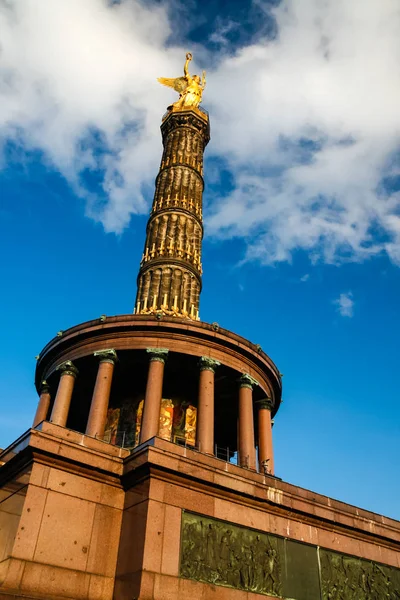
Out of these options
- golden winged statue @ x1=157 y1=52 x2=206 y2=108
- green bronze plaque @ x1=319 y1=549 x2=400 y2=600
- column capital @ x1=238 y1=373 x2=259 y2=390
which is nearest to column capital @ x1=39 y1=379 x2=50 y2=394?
column capital @ x1=238 y1=373 x2=259 y2=390

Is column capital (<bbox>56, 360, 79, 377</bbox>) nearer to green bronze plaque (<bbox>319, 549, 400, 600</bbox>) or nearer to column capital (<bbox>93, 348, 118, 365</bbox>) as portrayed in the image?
column capital (<bbox>93, 348, 118, 365</bbox>)

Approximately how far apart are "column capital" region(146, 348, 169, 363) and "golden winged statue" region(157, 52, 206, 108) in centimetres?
2184

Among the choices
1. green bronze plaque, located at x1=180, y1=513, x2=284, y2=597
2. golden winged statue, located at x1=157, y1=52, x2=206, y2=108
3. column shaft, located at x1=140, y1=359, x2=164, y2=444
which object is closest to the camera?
green bronze plaque, located at x1=180, y1=513, x2=284, y2=597

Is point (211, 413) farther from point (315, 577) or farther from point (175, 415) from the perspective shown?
point (315, 577)

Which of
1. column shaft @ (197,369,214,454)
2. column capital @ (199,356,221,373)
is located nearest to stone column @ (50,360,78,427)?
column shaft @ (197,369,214,454)

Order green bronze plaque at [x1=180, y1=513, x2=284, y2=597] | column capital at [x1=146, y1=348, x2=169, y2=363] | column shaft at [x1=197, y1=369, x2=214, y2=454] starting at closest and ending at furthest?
green bronze plaque at [x1=180, y1=513, x2=284, y2=597] < column shaft at [x1=197, y1=369, x2=214, y2=454] < column capital at [x1=146, y1=348, x2=169, y2=363]

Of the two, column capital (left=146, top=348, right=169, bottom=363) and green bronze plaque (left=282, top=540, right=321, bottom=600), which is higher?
column capital (left=146, top=348, right=169, bottom=363)

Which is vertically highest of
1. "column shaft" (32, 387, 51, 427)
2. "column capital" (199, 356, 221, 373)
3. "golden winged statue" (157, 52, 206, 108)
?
"golden winged statue" (157, 52, 206, 108)

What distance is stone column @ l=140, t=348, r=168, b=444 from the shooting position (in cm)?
2016

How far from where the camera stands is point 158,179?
34656mm

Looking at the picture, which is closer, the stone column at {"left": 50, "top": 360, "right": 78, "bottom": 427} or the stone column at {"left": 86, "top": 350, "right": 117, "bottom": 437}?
the stone column at {"left": 86, "top": 350, "right": 117, "bottom": 437}

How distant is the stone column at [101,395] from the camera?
803 inches

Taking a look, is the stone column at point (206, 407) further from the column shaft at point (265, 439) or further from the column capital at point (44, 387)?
the column capital at point (44, 387)


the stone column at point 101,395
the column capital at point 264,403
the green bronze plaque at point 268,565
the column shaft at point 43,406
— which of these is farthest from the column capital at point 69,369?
the green bronze plaque at point 268,565
